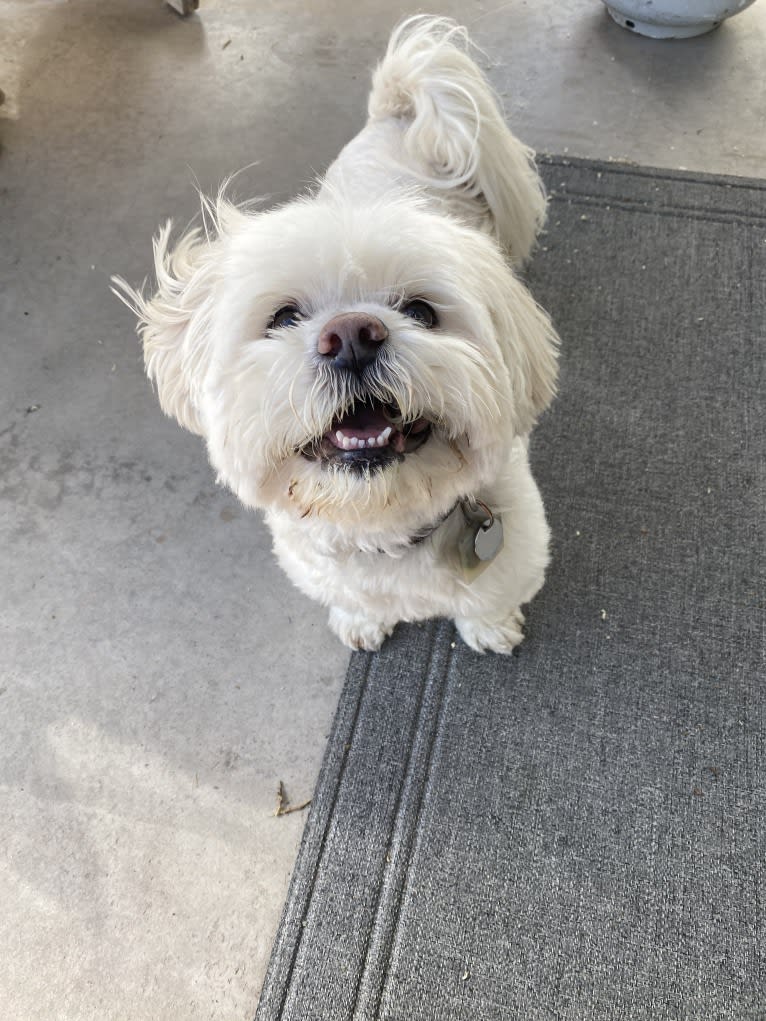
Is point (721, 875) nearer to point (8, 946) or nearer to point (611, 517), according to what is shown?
Answer: point (611, 517)

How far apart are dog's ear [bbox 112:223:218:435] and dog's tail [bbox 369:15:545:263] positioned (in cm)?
63

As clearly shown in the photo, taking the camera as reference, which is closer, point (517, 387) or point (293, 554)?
point (517, 387)

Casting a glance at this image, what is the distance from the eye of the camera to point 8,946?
1.46m

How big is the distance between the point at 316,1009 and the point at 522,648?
81cm

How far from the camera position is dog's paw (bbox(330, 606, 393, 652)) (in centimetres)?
160

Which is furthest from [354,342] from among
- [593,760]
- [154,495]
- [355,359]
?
[154,495]

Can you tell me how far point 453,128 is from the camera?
1491 millimetres

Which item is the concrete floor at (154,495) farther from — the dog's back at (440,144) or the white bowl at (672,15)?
the dog's back at (440,144)

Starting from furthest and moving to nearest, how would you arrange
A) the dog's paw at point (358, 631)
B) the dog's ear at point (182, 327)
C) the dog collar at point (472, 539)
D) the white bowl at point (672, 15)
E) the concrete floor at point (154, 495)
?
the white bowl at point (672, 15)
the dog's paw at point (358, 631)
the concrete floor at point (154, 495)
the dog collar at point (472, 539)
the dog's ear at point (182, 327)

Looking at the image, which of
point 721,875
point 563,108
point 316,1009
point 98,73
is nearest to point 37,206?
point 98,73

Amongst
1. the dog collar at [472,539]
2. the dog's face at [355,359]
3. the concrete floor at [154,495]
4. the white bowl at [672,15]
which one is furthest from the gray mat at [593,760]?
the white bowl at [672,15]

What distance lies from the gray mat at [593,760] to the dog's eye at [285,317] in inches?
35.8

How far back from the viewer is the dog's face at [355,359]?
870mm

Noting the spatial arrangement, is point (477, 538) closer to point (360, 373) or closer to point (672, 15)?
point (360, 373)
